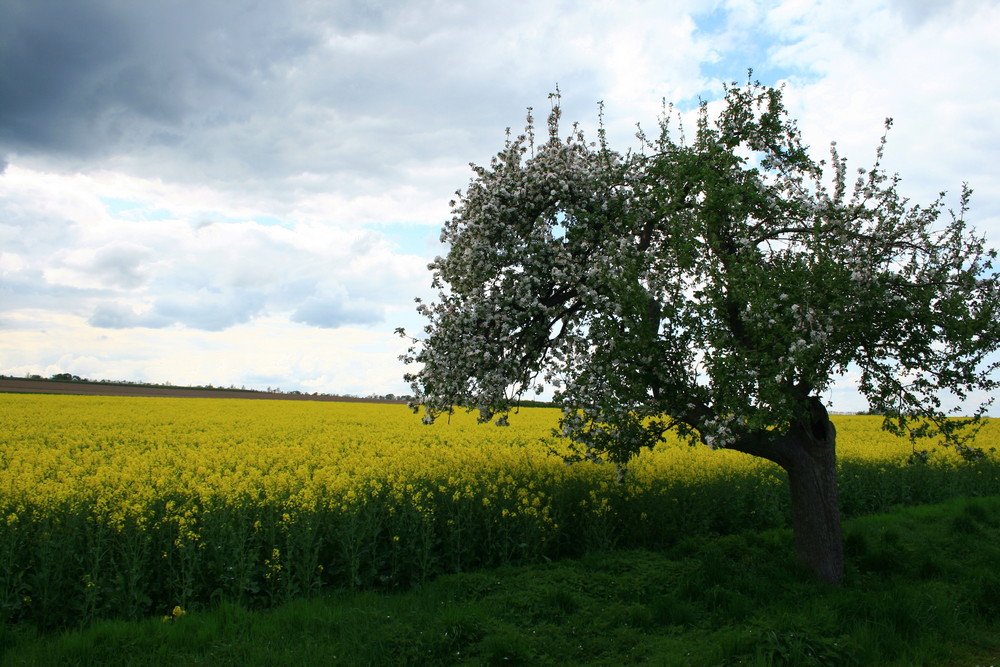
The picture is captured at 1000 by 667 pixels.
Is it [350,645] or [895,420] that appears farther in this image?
[895,420]

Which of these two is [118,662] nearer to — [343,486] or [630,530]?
[343,486]

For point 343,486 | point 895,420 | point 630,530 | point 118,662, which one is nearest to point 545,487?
point 630,530

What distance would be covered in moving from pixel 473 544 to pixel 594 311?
212 inches

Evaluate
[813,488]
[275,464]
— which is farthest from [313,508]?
[813,488]

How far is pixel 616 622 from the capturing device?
10734 millimetres

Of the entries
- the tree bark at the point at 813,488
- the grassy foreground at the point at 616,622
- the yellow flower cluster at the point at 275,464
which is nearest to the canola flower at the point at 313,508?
the yellow flower cluster at the point at 275,464

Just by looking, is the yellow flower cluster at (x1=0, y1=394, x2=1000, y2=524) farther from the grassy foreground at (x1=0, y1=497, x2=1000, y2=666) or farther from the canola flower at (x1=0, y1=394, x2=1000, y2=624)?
the grassy foreground at (x1=0, y1=497, x2=1000, y2=666)

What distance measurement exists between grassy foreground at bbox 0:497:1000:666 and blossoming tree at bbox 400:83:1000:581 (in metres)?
1.93

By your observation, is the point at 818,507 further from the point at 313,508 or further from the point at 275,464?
the point at 275,464

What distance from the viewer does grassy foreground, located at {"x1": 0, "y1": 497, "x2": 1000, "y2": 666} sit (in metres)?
9.04

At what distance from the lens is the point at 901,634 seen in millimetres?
10438

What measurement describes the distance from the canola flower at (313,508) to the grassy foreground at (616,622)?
822mm

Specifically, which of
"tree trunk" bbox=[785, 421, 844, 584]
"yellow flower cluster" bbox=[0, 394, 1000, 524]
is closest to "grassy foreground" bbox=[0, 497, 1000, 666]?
"tree trunk" bbox=[785, 421, 844, 584]

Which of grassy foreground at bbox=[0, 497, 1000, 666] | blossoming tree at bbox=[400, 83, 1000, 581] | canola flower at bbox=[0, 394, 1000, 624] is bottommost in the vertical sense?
grassy foreground at bbox=[0, 497, 1000, 666]
